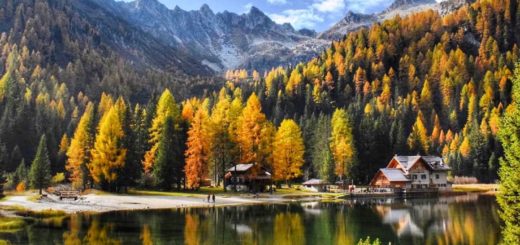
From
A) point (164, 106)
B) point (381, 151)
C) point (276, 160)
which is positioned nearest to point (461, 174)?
point (381, 151)

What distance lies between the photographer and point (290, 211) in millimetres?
62000

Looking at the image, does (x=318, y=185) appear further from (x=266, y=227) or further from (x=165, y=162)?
(x=266, y=227)

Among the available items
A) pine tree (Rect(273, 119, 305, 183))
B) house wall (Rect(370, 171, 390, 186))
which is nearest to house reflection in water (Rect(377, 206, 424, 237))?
pine tree (Rect(273, 119, 305, 183))

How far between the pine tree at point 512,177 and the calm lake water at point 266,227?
1621 centimetres

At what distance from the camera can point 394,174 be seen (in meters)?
108

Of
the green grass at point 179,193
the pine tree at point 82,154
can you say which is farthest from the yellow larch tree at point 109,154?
the pine tree at point 82,154

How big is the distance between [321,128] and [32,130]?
268 feet

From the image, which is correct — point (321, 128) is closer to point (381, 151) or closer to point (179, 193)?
point (381, 151)

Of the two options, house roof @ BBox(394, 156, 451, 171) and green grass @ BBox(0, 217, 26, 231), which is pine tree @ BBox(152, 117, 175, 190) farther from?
house roof @ BBox(394, 156, 451, 171)

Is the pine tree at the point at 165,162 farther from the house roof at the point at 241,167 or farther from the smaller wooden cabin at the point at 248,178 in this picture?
the smaller wooden cabin at the point at 248,178

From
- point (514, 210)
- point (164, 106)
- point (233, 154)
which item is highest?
point (164, 106)

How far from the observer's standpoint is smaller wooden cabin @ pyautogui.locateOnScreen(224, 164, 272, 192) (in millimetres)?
89356

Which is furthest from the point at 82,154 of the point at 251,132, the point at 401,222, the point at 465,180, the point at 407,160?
the point at 465,180

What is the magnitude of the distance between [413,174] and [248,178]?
4222cm
